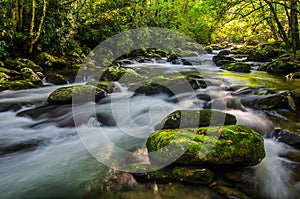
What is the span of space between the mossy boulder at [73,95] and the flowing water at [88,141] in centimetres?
25

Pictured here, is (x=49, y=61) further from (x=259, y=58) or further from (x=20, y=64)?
(x=259, y=58)

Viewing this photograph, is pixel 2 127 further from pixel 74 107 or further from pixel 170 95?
pixel 170 95

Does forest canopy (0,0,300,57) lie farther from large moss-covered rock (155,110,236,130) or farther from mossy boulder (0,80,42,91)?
large moss-covered rock (155,110,236,130)

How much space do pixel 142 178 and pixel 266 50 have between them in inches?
629

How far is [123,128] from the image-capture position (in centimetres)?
527

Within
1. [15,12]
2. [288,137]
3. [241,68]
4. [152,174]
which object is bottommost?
[152,174]

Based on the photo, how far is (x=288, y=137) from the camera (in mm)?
3963

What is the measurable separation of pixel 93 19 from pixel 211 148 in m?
14.4

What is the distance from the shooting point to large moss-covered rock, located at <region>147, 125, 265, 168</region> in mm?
3006

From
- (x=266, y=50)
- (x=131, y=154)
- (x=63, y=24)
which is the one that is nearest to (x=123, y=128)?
(x=131, y=154)

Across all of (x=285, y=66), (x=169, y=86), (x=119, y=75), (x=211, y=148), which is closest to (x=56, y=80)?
(x=119, y=75)

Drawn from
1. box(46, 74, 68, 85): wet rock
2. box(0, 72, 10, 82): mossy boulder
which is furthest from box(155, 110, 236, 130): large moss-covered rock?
box(0, 72, 10, 82): mossy boulder

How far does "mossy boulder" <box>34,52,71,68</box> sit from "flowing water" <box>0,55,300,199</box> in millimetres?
3598

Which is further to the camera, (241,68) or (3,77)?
(241,68)
